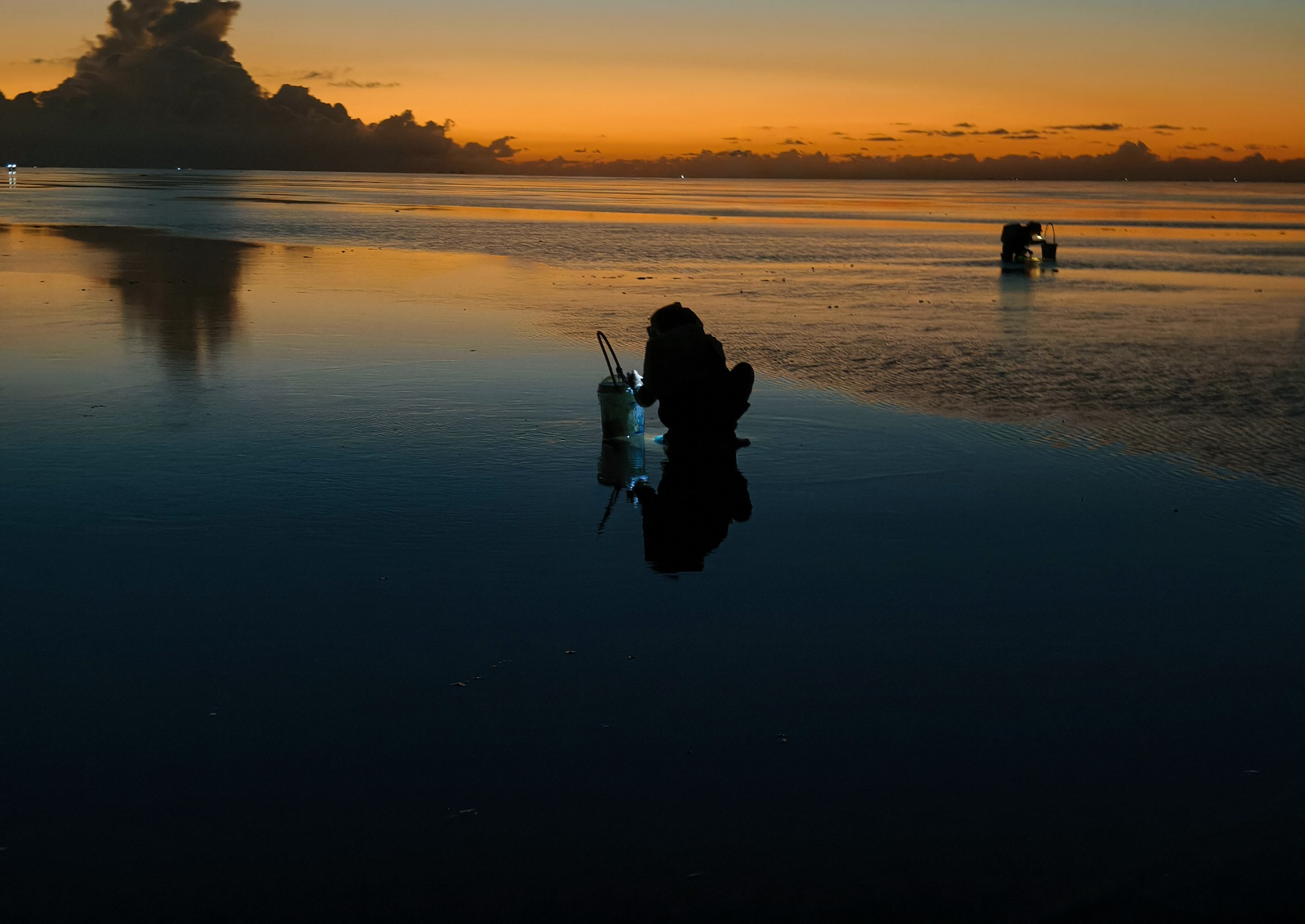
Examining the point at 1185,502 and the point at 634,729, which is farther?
the point at 1185,502

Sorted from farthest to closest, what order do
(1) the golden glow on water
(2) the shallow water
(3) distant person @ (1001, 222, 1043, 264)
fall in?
1. (3) distant person @ (1001, 222, 1043, 264)
2. (1) the golden glow on water
3. (2) the shallow water

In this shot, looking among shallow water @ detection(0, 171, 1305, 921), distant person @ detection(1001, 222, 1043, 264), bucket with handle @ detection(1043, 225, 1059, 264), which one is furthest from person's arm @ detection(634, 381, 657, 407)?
bucket with handle @ detection(1043, 225, 1059, 264)

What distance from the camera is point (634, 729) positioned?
4.36 m

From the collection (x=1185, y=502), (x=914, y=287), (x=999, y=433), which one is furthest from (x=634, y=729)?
(x=914, y=287)

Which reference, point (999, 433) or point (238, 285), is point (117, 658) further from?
point (238, 285)

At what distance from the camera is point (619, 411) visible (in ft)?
29.3

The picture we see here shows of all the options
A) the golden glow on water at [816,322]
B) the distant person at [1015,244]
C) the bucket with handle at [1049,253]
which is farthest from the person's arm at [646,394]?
the bucket with handle at [1049,253]

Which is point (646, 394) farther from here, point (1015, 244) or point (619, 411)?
point (1015, 244)

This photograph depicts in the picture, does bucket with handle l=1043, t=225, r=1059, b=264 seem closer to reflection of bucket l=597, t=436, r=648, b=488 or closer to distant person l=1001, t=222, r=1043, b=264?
distant person l=1001, t=222, r=1043, b=264

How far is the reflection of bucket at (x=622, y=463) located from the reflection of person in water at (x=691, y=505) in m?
0.13

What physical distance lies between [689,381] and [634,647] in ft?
12.6

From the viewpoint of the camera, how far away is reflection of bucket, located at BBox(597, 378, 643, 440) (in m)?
8.81

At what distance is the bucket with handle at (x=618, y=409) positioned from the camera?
880cm

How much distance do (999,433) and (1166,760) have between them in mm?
5839
